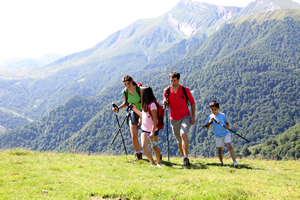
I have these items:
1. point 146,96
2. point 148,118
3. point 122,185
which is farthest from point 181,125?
point 122,185

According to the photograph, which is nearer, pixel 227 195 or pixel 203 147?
pixel 227 195

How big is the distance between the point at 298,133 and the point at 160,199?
132388 mm

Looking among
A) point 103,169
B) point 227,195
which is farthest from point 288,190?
point 103,169

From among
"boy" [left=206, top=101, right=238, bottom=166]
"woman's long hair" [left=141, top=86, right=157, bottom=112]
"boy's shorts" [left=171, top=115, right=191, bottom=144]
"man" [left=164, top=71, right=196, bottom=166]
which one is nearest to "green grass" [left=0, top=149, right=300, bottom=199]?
"man" [left=164, top=71, right=196, bottom=166]

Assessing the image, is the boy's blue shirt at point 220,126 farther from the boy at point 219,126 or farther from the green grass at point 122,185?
the green grass at point 122,185

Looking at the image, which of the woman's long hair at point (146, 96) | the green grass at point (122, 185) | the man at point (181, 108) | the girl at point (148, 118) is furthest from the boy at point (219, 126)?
the woman's long hair at point (146, 96)

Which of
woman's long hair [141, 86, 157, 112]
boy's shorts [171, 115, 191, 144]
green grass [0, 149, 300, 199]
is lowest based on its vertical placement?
green grass [0, 149, 300, 199]

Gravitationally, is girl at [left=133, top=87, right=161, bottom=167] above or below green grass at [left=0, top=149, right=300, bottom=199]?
above

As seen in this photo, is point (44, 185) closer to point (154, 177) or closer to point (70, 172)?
point (70, 172)

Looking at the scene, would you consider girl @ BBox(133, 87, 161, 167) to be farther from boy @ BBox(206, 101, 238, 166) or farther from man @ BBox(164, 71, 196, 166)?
boy @ BBox(206, 101, 238, 166)

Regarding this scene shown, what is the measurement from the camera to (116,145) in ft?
617

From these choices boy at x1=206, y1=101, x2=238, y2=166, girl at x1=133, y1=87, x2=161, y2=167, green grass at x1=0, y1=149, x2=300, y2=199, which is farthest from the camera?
boy at x1=206, y1=101, x2=238, y2=166

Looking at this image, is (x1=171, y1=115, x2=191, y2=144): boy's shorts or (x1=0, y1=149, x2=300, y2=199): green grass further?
(x1=171, y1=115, x2=191, y2=144): boy's shorts

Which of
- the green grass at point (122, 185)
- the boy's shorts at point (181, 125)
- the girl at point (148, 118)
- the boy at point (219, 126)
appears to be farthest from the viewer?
the boy at point (219, 126)
